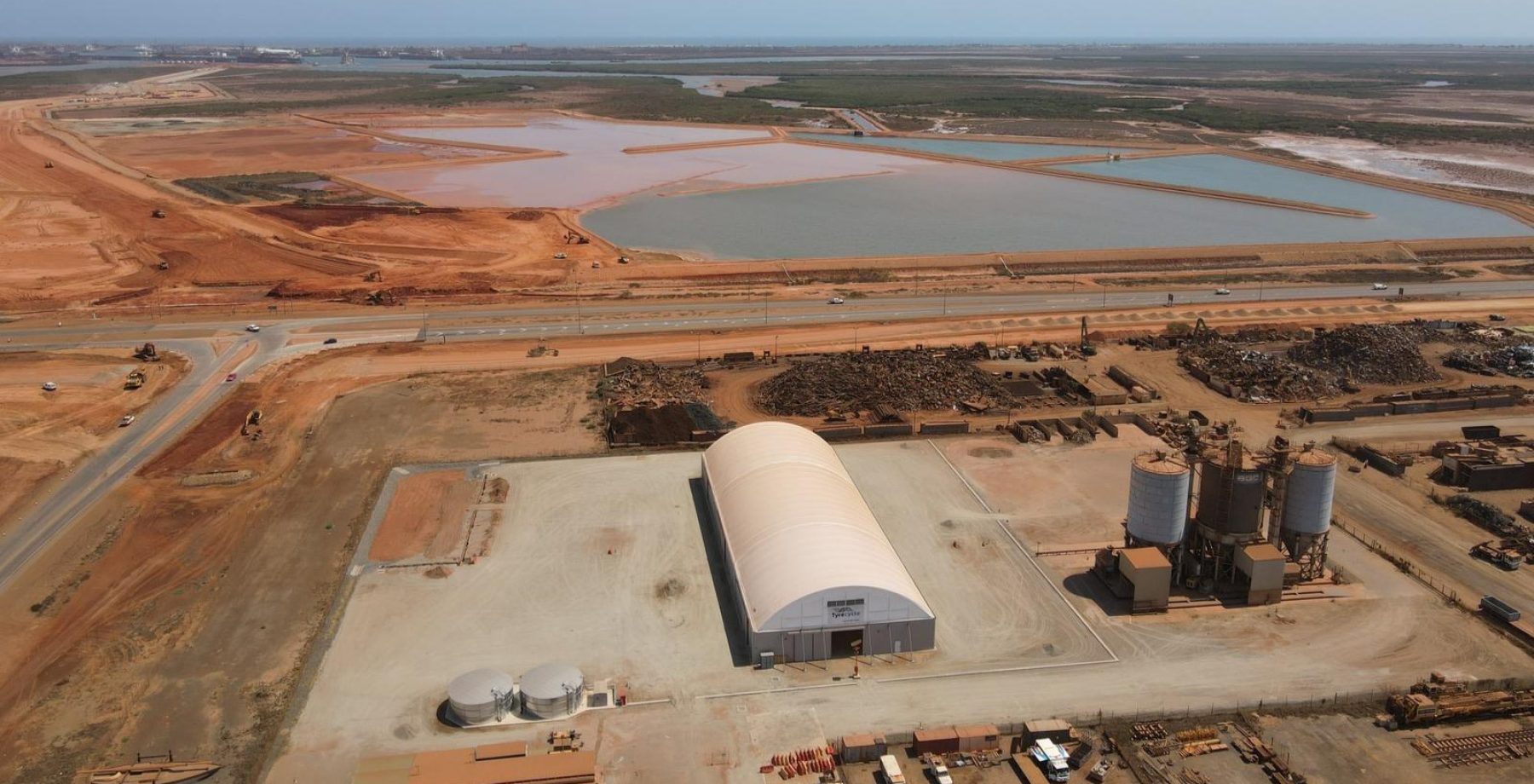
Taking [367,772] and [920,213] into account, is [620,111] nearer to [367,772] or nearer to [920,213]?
[920,213]

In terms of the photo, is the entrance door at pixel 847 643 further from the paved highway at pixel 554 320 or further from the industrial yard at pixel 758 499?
the paved highway at pixel 554 320

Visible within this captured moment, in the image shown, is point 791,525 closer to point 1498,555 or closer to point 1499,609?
point 1499,609

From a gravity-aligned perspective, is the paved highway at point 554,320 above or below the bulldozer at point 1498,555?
above

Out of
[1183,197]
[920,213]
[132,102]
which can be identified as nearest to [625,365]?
[920,213]

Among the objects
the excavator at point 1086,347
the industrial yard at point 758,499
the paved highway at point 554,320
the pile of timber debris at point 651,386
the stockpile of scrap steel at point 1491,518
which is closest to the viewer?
the industrial yard at point 758,499

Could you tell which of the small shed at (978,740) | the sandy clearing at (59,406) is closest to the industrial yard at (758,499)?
the small shed at (978,740)
